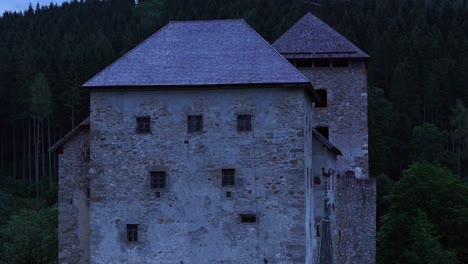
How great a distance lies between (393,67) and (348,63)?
50.2 meters

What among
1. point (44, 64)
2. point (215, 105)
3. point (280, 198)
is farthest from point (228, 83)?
point (44, 64)

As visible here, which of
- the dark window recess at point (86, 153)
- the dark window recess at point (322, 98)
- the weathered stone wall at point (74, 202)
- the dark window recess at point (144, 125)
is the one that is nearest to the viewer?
the dark window recess at point (144, 125)

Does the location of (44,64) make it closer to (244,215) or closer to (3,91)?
(3,91)

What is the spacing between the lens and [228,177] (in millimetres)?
38781

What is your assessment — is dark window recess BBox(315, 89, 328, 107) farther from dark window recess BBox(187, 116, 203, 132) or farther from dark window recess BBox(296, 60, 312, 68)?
dark window recess BBox(187, 116, 203, 132)

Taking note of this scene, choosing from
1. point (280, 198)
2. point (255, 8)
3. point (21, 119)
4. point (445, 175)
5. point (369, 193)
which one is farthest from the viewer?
point (255, 8)

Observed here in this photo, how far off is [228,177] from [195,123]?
8.32 ft

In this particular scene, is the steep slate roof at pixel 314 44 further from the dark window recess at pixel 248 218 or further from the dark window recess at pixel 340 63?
the dark window recess at pixel 248 218

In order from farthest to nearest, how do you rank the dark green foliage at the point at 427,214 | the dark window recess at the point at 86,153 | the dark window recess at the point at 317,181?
the dark green foliage at the point at 427,214, the dark window recess at the point at 317,181, the dark window recess at the point at 86,153

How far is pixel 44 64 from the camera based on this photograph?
9962 centimetres

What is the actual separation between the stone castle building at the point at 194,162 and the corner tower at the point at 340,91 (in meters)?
9.55

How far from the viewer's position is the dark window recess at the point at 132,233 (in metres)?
39.0

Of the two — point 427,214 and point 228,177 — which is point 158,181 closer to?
point 228,177

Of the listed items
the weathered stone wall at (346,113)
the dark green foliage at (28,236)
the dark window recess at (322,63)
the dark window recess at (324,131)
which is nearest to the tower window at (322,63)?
the dark window recess at (322,63)
